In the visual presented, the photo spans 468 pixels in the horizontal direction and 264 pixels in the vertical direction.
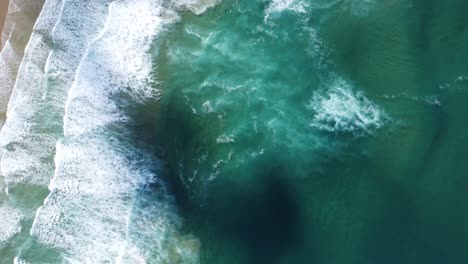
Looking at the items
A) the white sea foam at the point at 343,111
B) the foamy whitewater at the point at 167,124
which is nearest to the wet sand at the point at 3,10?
the foamy whitewater at the point at 167,124

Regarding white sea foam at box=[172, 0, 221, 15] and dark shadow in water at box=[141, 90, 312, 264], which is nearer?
dark shadow in water at box=[141, 90, 312, 264]

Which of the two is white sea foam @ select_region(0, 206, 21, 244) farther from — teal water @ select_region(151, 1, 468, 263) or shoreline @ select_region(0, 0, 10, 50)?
shoreline @ select_region(0, 0, 10, 50)

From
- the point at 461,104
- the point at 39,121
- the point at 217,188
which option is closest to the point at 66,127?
the point at 39,121

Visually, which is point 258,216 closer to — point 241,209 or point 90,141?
point 241,209

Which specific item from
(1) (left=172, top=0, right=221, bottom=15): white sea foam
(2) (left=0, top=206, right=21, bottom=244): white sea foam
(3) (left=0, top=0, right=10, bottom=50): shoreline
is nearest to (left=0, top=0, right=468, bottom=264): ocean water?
(2) (left=0, top=206, right=21, bottom=244): white sea foam

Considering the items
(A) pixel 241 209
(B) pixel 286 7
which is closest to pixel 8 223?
(A) pixel 241 209

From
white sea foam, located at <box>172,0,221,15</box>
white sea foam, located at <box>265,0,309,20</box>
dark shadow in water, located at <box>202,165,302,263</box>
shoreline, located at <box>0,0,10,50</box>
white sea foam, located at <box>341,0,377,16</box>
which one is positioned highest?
white sea foam, located at <box>341,0,377,16</box>
